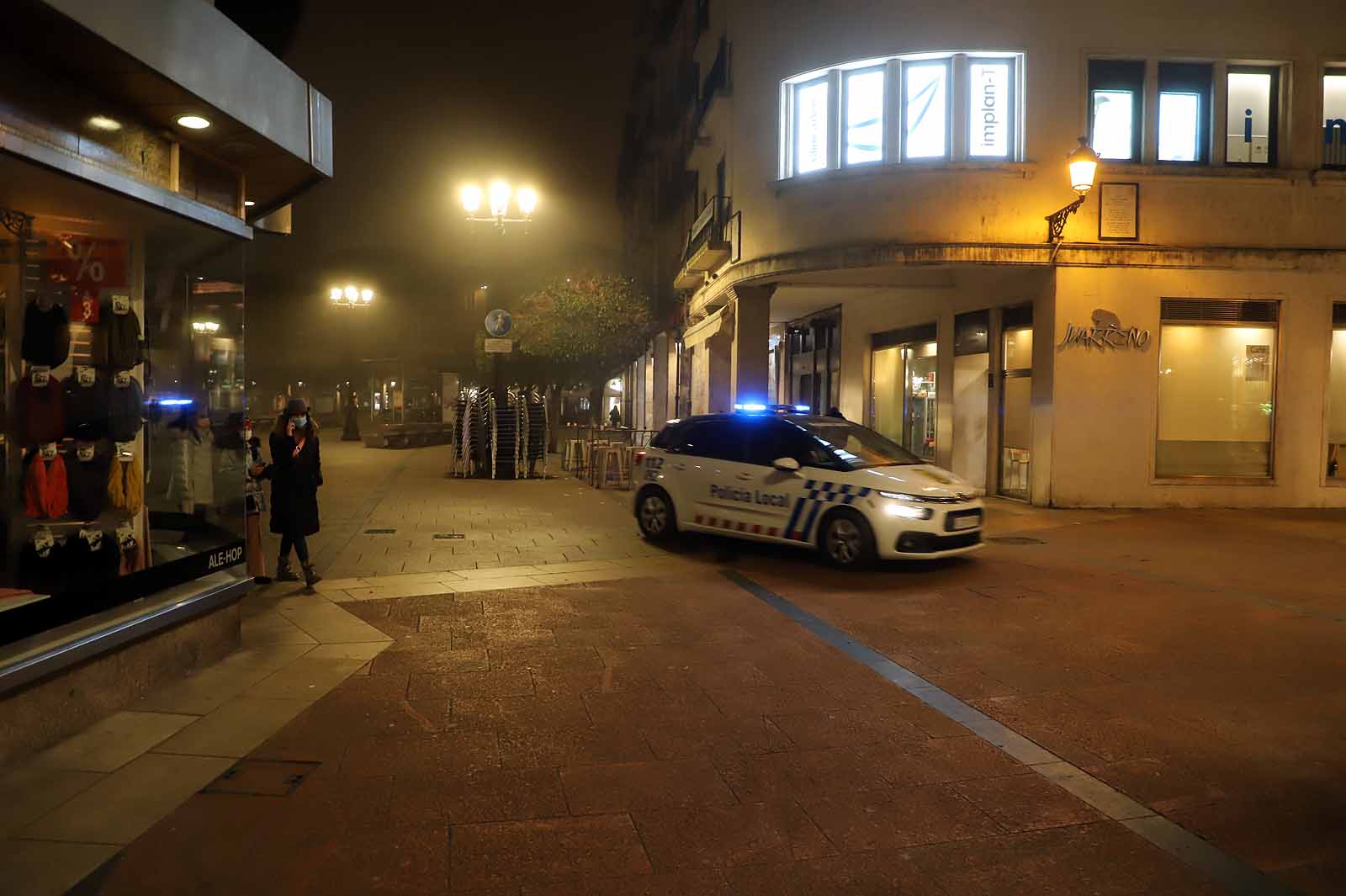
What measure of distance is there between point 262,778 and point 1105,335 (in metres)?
13.8

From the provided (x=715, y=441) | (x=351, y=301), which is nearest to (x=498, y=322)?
(x=715, y=441)

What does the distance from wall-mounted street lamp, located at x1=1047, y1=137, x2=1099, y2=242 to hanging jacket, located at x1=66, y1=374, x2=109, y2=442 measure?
41.5 ft

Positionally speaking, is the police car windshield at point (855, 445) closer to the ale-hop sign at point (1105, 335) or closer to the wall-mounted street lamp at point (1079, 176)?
the ale-hop sign at point (1105, 335)

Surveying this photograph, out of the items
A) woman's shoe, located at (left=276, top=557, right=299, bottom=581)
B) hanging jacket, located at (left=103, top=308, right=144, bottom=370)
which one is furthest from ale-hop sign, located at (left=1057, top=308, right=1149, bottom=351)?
hanging jacket, located at (left=103, top=308, right=144, bottom=370)

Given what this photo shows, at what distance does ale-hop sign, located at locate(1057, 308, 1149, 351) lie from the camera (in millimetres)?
14898

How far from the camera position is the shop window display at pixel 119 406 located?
6148mm

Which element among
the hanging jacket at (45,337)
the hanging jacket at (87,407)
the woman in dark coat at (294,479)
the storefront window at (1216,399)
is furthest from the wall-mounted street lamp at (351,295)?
the hanging jacket at (45,337)

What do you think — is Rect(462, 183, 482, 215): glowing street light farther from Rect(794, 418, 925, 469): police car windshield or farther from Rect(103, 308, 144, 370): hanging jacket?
Rect(103, 308, 144, 370): hanging jacket

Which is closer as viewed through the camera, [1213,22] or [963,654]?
[963,654]

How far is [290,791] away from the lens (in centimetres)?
455

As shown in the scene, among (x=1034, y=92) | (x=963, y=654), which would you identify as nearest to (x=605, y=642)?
(x=963, y=654)

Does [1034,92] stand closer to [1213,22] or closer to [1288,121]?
[1213,22]

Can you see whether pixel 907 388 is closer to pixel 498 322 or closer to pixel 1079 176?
pixel 1079 176

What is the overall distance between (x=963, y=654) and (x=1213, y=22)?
41.9ft
